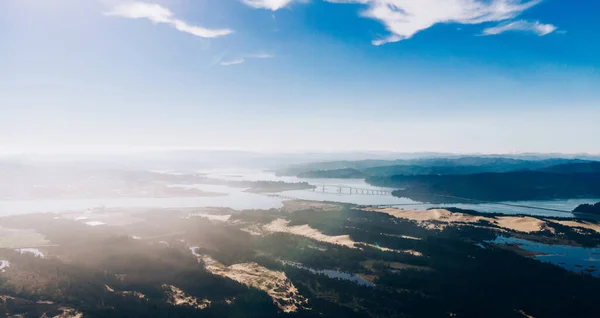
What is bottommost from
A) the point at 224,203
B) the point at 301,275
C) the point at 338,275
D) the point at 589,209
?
the point at 224,203

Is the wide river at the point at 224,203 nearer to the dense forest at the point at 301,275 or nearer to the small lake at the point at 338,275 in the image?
the dense forest at the point at 301,275

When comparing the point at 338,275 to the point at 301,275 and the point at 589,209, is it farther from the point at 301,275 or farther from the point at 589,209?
the point at 589,209

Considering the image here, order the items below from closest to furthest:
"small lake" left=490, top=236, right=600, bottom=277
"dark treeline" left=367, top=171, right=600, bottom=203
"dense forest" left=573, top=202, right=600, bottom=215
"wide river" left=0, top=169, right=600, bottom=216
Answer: "small lake" left=490, top=236, right=600, bottom=277
"dense forest" left=573, top=202, right=600, bottom=215
"wide river" left=0, top=169, right=600, bottom=216
"dark treeline" left=367, top=171, right=600, bottom=203

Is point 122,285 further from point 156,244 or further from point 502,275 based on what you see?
point 502,275

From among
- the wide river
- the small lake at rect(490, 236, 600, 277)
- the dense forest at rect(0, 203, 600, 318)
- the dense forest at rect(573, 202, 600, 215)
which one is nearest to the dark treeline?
the wide river

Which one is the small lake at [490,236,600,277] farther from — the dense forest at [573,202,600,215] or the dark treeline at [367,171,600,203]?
the dark treeline at [367,171,600,203]

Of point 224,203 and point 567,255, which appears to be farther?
point 224,203

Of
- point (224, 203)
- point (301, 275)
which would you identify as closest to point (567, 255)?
point (301, 275)

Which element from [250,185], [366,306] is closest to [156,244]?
[366,306]
